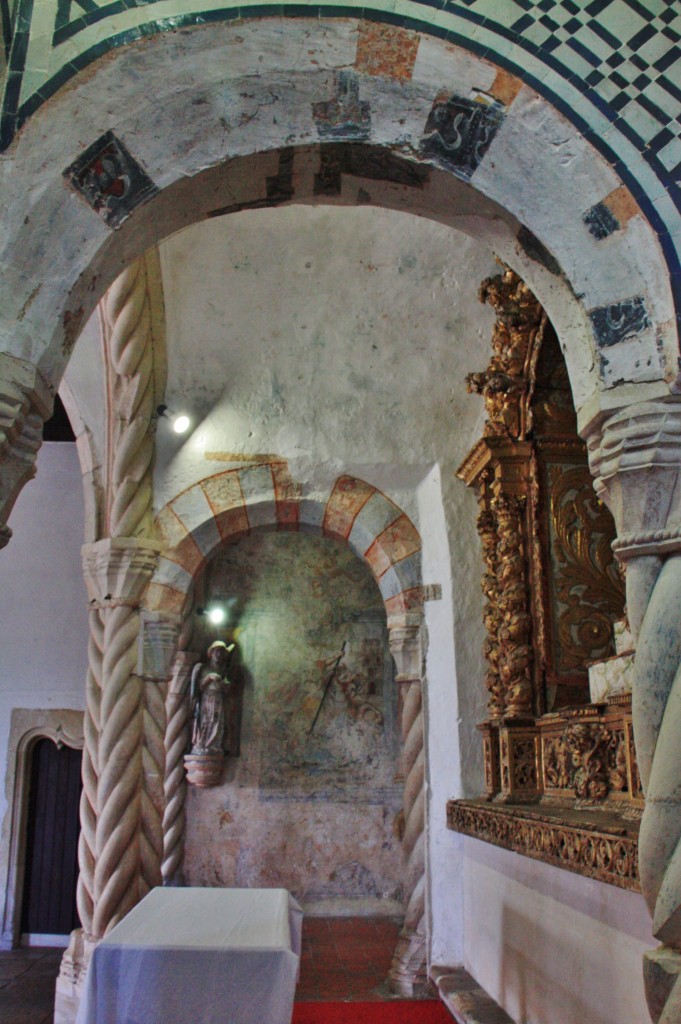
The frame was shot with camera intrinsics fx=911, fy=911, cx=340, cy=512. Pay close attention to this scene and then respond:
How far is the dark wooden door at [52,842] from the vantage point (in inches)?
333

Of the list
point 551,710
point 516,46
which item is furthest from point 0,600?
point 516,46

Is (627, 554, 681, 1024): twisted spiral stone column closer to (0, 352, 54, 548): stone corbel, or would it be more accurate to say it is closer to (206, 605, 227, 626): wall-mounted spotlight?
(0, 352, 54, 548): stone corbel

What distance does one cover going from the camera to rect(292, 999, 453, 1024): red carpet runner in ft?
16.5

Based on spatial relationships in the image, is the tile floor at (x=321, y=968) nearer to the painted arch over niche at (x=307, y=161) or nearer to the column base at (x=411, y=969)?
the column base at (x=411, y=969)

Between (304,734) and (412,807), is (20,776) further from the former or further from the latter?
(412,807)

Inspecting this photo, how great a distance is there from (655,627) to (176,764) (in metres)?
7.50

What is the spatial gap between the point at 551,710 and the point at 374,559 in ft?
6.56

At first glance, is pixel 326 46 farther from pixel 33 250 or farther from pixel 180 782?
pixel 180 782

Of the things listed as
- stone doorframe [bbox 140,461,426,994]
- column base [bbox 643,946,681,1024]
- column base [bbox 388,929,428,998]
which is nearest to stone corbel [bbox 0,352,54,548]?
column base [bbox 643,946,681,1024]

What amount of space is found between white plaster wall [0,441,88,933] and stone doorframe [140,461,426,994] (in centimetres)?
307

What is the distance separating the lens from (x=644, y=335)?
252cm

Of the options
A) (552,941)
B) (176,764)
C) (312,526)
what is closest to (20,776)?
(176,764)

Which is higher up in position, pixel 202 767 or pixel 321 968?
pixel 202 767

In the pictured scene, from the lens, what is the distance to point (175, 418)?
6125mm
